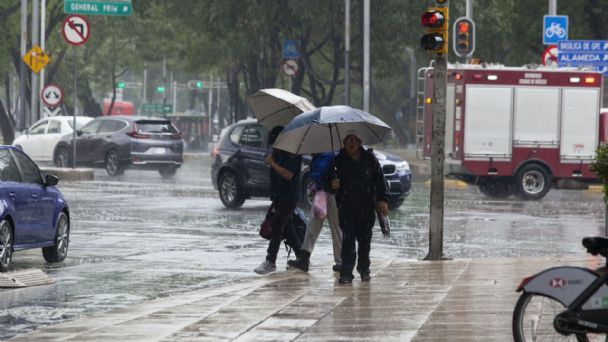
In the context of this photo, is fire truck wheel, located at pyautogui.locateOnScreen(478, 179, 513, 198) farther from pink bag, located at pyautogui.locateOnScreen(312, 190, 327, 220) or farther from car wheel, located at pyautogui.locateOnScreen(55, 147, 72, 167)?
pink bag, located at pyautogui.locateOnScreen(312, 190, 327, 220)

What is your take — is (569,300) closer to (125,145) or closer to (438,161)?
(438,161)

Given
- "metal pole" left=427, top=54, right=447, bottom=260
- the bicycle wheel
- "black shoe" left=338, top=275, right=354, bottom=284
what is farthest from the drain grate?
the bicycle wheel

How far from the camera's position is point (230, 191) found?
2741 centimetres

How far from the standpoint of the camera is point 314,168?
1575cm

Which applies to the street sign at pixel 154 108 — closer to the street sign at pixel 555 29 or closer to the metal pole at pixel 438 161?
the street sign at pixel 555 29

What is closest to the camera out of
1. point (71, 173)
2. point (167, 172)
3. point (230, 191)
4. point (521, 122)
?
point (230, 191)

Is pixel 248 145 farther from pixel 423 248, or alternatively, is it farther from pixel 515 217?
pixel 423 248

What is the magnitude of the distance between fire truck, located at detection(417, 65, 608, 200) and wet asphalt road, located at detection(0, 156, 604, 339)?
2.49 feet

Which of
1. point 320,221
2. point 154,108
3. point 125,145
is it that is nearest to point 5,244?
point 320,221

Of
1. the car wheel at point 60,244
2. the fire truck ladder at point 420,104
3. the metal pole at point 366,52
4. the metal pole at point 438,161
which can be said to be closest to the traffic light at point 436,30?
the metal pole at point 438,161

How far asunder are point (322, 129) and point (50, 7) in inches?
1748

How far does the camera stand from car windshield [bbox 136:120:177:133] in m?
40.1

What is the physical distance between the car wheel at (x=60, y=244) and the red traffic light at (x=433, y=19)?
4.93 meters

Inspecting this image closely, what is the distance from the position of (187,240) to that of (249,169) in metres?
6.61
